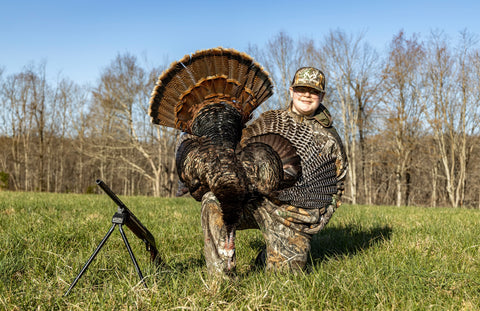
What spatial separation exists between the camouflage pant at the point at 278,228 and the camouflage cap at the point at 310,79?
1332 mm

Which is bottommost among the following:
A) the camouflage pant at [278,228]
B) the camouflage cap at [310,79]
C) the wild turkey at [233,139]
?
the camouflage pant at [278,228]

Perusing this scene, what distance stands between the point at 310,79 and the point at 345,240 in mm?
2483

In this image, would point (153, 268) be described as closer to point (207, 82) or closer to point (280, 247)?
point (280, 247)

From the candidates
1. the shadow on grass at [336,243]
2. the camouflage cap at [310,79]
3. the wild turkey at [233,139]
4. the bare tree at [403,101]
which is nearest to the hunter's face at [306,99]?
the camouflage cap at [310,79]

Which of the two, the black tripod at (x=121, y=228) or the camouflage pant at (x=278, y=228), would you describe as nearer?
the black tripod at (x=121, y=228)

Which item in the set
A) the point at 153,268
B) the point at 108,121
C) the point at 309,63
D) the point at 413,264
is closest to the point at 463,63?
the point at 309,63

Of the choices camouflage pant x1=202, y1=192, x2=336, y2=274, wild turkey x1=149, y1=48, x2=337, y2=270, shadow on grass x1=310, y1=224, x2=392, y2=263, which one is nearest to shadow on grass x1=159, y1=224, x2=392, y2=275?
shadow on grass x1=310, y1=224, x2=392, y2=263

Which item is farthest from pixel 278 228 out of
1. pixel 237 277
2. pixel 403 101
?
pixel 403 101

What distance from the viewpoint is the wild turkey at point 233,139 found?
2.81 meters

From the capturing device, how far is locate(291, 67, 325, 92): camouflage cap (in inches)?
147

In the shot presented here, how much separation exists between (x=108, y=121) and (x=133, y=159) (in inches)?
209

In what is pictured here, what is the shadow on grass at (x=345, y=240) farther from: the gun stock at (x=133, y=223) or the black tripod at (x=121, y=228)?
the black tripod at (x=121, y=228)

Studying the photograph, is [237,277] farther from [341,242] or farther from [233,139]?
[341,242]

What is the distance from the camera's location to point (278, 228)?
3.39m
